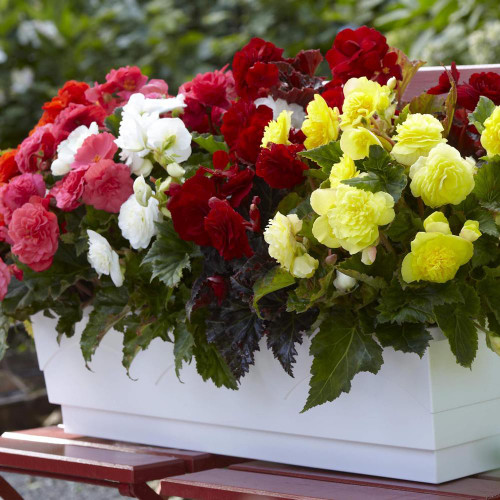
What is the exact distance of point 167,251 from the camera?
1.31m

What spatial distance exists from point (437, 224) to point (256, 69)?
43 centimetres

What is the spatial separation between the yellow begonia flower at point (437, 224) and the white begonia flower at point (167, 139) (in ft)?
1.46

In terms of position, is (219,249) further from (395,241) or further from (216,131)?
(216,131)

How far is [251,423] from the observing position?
1.37 metres

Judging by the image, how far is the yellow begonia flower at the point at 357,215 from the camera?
105cm

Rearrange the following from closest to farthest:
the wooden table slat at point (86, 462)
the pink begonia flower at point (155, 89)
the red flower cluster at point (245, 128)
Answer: the red flower cluster at point (245, 128)
the wooden table slat at point (86, 462)
the pink begonia flower at point (155, 89)

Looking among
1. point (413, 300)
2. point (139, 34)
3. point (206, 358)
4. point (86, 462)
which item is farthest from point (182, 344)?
point (139, 34)

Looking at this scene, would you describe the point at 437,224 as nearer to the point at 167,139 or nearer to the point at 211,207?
the point at 211,207

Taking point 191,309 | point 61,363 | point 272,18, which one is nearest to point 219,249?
point 191,309

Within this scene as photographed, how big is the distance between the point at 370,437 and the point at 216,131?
600 mm

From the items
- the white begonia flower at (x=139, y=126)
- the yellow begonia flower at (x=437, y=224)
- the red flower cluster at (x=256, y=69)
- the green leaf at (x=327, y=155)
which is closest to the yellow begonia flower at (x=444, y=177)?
the yellow begonia flower at (x=437, y=224)

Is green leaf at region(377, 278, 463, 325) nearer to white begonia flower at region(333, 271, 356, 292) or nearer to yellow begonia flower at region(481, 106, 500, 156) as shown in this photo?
white begonia flower at region(333, 271, 356, 292)

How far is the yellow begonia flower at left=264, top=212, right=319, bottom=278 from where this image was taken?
1.11m

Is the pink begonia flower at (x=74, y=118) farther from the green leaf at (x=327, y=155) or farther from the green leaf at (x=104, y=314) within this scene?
the green leaf at (x=327, y=155)
